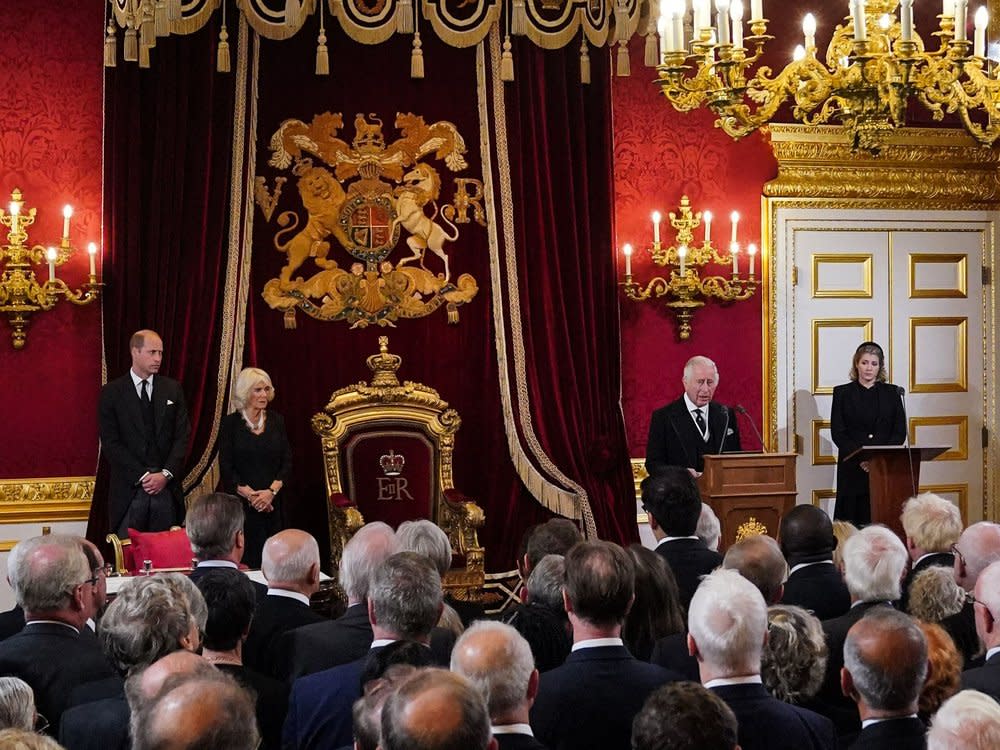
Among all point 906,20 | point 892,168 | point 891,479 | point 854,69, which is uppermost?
point 892,168

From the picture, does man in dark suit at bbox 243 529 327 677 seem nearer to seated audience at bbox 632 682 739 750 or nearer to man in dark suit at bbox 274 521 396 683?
→ man in dark suit at bbox 274 521 396 683

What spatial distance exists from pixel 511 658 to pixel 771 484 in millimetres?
5171

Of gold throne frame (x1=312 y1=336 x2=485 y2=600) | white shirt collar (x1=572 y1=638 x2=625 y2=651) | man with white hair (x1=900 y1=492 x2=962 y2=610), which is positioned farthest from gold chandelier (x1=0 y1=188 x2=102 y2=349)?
white shirt collar (x1=572 y1=638 x2=625 y2=651)

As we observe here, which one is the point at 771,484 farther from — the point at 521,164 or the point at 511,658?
the point at 511,658

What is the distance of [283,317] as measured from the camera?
8.37m

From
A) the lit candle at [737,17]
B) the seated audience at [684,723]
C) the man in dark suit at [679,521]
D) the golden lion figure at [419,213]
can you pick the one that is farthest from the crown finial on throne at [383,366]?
the seated audience at [684,723]

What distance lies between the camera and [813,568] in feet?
16.1

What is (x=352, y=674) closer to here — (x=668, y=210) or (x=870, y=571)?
(x=870, y=571)

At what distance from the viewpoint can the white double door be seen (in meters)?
9.35

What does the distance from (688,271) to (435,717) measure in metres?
6.96

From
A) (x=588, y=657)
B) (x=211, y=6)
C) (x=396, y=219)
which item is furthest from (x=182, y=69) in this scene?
(x=588, y=657)

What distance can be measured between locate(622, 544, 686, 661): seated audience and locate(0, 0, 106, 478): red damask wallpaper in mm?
4452

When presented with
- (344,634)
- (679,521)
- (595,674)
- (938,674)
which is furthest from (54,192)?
(938,674)

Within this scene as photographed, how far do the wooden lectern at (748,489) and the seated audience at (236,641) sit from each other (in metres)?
4.33
